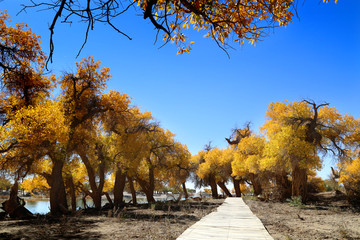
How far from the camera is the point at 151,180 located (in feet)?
84.7

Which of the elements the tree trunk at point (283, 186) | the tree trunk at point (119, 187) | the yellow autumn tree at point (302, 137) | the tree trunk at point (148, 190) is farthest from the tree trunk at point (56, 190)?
the tree trunk at point (283, 186)

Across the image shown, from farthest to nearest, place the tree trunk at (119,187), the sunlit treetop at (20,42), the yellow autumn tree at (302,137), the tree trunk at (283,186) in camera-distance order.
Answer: the tree trunk at (283,186) < the tree trunk at (119,187) < the yellow autumn tree at (302,137) < the sunlit treetop at (20,42)

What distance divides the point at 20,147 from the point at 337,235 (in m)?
13.6

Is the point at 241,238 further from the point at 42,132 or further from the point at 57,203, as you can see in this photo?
the point at 57,203

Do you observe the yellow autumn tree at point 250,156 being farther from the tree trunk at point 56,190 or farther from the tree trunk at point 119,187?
the tree trunk at point 56,190

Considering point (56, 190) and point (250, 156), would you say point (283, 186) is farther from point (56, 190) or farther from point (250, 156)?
point (56, 190)

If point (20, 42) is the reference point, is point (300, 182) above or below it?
below

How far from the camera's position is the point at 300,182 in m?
20.2

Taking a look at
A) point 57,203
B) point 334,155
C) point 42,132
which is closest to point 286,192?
point 334,155

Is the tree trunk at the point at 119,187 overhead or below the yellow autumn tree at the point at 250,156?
below

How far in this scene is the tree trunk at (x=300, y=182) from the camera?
20062 millimetres

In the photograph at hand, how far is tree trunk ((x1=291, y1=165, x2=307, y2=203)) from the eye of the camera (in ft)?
65.8

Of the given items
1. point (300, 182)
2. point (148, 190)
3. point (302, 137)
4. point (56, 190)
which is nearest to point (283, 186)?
point (300, 182)

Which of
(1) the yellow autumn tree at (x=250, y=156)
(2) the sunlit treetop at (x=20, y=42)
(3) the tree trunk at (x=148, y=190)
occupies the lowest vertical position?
(3) the tree trunk at (x=148, y=190)
